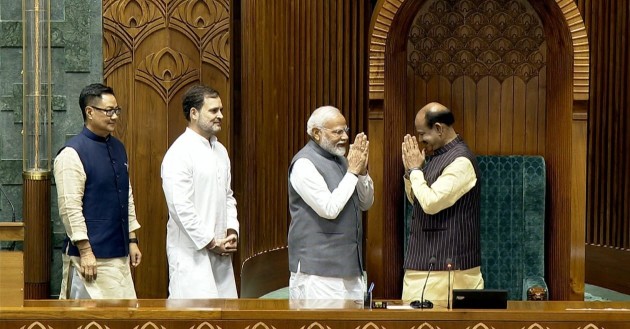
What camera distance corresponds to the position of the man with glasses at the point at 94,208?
6121 mm

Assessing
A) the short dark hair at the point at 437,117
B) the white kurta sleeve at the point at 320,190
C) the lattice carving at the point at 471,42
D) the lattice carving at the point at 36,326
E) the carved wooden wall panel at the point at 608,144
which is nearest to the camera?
the lattice carving at the point at 36,326

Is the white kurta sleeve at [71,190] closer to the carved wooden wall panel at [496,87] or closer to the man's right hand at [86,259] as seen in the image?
the man's right hand at [86,259]

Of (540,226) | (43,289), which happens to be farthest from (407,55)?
(43,289)

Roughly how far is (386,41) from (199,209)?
1253 millimetres

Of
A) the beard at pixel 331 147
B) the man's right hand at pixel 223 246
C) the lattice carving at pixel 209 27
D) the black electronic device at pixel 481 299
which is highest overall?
the lattice carving at pixel 209 27

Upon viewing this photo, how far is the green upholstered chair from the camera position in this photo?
6.56 meters

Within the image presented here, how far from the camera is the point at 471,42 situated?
6754 millimetres

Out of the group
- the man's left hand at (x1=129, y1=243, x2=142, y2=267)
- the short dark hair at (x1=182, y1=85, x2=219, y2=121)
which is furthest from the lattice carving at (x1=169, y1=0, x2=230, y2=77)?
the man's left hand at (x1=129, y1=243, x2=142, y2=267)

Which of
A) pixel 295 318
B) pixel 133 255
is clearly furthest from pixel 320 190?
pixel 133 255

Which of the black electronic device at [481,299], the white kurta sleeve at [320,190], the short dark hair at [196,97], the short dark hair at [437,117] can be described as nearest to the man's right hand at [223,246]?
the white kurta sleeve at [320,190]

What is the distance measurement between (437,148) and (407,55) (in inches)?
31.7

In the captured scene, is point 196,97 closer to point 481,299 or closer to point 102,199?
point 102,199

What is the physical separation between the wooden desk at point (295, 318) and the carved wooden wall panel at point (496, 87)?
1.41m

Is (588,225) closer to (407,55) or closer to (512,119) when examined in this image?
(512,119)
